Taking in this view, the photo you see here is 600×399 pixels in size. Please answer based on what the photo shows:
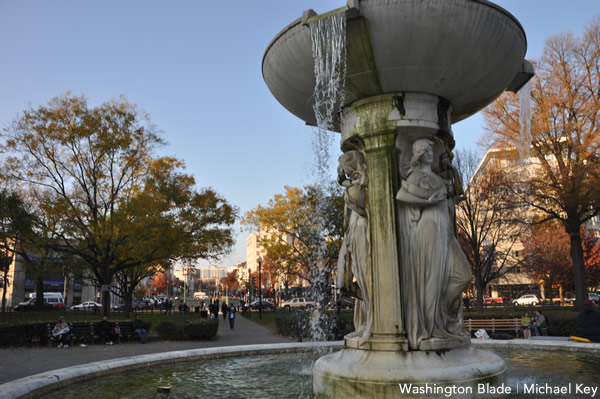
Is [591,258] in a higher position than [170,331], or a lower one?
higher

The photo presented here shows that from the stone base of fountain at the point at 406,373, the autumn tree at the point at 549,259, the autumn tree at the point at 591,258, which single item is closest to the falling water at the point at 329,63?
the stone base of fountain at the point at 406,373

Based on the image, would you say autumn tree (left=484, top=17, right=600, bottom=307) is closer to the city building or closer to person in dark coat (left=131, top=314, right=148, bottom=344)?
the city building

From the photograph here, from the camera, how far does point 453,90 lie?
5.50m

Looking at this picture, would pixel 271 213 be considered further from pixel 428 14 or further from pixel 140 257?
pixel 428 14

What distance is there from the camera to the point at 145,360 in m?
7.77

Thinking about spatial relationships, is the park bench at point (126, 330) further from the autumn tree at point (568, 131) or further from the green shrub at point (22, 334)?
the autumn tree at point (568, 131)

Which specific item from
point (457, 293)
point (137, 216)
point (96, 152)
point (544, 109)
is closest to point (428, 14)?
point (457, 293)

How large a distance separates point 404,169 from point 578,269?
19.4 m

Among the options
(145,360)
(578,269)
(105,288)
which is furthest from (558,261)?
(145,360)

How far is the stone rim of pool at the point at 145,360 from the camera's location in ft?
18.0

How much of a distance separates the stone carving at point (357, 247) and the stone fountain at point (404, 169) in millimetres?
14

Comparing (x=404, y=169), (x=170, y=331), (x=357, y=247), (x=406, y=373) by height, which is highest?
(x=404, y=169)

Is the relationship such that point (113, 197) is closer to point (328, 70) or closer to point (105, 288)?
point (105, 288)

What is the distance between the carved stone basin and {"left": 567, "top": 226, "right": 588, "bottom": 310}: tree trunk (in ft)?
58.9
